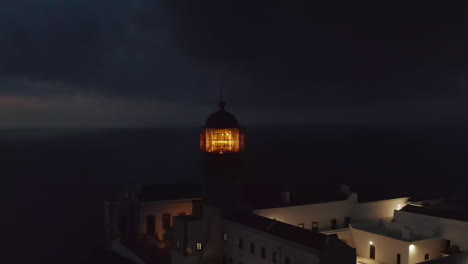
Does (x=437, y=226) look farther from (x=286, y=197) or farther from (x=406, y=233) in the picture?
(x=286, y=197)

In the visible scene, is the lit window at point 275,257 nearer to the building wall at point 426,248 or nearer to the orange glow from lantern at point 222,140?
the orange glow from lantern at point 222,140

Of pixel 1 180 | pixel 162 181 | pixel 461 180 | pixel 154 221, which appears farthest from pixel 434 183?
pixel 1 180

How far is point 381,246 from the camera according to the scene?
2980 cm

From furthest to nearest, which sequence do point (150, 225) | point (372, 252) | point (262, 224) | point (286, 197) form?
1. point (150, 225)
2. point (286, 197)
3. point (372, 252)
4. point (262, 224)

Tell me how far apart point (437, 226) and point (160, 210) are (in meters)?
21.0

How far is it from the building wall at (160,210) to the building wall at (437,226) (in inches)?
667

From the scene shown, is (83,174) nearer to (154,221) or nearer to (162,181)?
(162,181)

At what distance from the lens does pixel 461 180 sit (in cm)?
10194

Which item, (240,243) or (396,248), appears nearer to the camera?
(240,243)

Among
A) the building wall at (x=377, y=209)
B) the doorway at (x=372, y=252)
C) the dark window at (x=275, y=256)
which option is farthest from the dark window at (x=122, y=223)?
the doorway at (x=372, y=252)

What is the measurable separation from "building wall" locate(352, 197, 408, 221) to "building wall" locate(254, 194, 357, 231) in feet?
2.75

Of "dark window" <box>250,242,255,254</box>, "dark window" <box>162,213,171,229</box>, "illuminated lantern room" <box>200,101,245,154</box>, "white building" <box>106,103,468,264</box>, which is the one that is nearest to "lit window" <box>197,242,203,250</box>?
"white building" <box>106,103,468,264</box>

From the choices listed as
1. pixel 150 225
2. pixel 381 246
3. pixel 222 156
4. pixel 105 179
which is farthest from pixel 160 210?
pixel 105 179

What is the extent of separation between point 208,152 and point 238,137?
2.21 m
